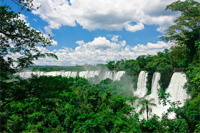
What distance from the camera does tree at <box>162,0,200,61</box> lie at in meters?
11.9

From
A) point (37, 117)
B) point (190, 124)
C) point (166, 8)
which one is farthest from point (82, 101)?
point (166, 8)

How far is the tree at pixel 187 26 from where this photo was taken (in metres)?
11.9

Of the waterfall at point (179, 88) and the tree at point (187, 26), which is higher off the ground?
the tree at point (187, 26)

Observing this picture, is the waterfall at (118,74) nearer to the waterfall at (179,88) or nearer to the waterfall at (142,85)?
the waterfall at (142,85)

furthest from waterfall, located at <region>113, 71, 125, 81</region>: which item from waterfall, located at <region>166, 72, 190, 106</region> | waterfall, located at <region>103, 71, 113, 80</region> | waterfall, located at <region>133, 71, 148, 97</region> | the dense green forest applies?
waterfall, located at <region>166, 72, 190, 106</region>

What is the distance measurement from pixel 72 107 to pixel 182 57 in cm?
1326

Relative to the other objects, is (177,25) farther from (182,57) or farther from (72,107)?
(72,107)

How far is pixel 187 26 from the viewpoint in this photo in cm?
1212

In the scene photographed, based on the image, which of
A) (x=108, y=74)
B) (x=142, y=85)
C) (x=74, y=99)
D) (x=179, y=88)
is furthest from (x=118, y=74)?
(x=74, y=99)

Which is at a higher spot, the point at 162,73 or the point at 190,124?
the point at 162,73

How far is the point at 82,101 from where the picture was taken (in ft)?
49.0

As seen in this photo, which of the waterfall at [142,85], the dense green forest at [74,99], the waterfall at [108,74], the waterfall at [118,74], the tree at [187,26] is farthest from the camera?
the waterfall at [108,74]

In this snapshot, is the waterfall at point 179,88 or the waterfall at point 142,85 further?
the waterfall at point 142,85

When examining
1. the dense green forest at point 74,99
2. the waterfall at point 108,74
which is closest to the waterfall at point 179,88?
the dense green forest at point 74,99
